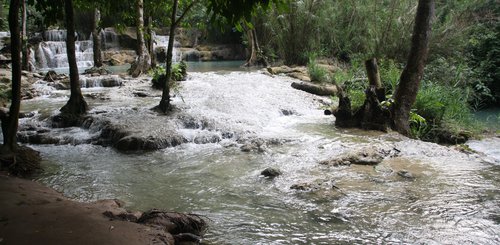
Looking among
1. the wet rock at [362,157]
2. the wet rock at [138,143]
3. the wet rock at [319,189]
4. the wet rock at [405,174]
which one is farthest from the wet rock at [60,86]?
the wet rock at [405,174]

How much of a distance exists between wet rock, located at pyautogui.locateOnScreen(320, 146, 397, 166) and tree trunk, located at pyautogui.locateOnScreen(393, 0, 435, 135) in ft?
5.61

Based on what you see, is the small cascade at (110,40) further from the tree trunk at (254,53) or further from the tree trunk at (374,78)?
the tree trunk at (374,78)

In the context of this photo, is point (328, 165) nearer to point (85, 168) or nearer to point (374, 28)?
point (85, 168)

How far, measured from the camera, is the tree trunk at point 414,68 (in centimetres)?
688

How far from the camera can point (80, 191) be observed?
15.3 feet

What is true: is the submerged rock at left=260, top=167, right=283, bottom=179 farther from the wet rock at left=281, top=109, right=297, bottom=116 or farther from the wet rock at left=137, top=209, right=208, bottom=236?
the wet rock at left=281, top=109, right=297, bottom=116

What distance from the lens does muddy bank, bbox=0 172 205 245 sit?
2666 mm

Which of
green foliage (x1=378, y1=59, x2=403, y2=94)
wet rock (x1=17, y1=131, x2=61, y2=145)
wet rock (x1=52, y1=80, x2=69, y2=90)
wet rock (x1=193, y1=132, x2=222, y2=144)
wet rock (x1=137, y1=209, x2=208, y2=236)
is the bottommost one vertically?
wet rock (x1=17, y1=131, x2=61, y2=145)

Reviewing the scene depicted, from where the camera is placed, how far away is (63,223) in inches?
114

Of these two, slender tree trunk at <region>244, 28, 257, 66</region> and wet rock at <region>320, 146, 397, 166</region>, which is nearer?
wet rock at <region>320, 146, 397, 166</region>

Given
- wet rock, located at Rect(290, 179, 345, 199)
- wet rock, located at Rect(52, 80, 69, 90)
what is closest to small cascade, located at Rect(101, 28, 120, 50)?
wet rock, located at Rect(52, 80, 69, 90)

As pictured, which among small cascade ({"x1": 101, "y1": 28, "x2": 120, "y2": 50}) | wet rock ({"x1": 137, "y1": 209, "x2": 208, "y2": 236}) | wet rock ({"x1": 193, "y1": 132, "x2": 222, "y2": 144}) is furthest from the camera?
small cascade ({"x1": 101, "y1": 28, "x2": 120, "y2": 50})

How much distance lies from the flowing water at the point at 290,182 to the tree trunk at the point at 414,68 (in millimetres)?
579

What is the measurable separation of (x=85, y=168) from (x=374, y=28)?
10253 mm
